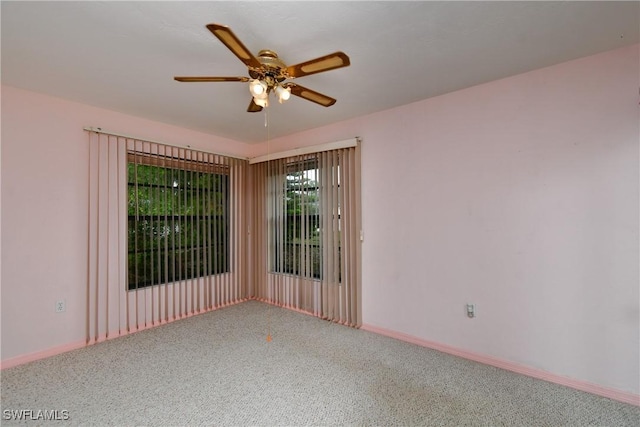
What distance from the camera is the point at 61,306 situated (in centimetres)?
290

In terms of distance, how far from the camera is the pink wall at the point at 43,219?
2.62 metres

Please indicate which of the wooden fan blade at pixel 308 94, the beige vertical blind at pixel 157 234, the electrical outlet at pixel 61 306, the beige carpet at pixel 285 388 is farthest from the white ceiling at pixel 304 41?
the beige carpet at pixel 285 388

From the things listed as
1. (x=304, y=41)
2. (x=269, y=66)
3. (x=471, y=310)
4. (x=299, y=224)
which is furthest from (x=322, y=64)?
(x=299, y=224)

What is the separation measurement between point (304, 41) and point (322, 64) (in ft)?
1.61

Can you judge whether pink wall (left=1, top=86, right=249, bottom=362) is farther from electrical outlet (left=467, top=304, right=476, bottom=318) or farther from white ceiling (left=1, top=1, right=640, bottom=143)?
electrical outlet (left=467, top=304, right=476, bottom=318)

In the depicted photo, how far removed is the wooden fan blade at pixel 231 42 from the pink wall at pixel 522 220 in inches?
79.9

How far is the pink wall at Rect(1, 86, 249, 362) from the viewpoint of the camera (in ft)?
8.61

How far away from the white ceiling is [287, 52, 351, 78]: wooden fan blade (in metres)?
0.32

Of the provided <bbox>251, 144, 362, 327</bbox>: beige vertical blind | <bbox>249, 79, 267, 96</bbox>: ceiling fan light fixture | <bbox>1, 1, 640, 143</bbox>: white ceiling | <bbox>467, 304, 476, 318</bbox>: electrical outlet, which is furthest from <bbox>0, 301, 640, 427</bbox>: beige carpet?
<bbox>1, 1, 640, 143</bbox>: white ceiling

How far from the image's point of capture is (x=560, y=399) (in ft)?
6.84

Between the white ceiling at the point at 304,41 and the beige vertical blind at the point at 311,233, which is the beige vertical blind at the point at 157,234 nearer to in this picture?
the beige vertical blind at the point at 311,233

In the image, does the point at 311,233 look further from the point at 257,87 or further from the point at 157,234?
the point at 257,87

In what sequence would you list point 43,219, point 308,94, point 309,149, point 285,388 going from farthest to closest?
1. point 309,149
2. point 43,219
3. point 285,388
4. point 308,94

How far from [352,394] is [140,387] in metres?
1.66
